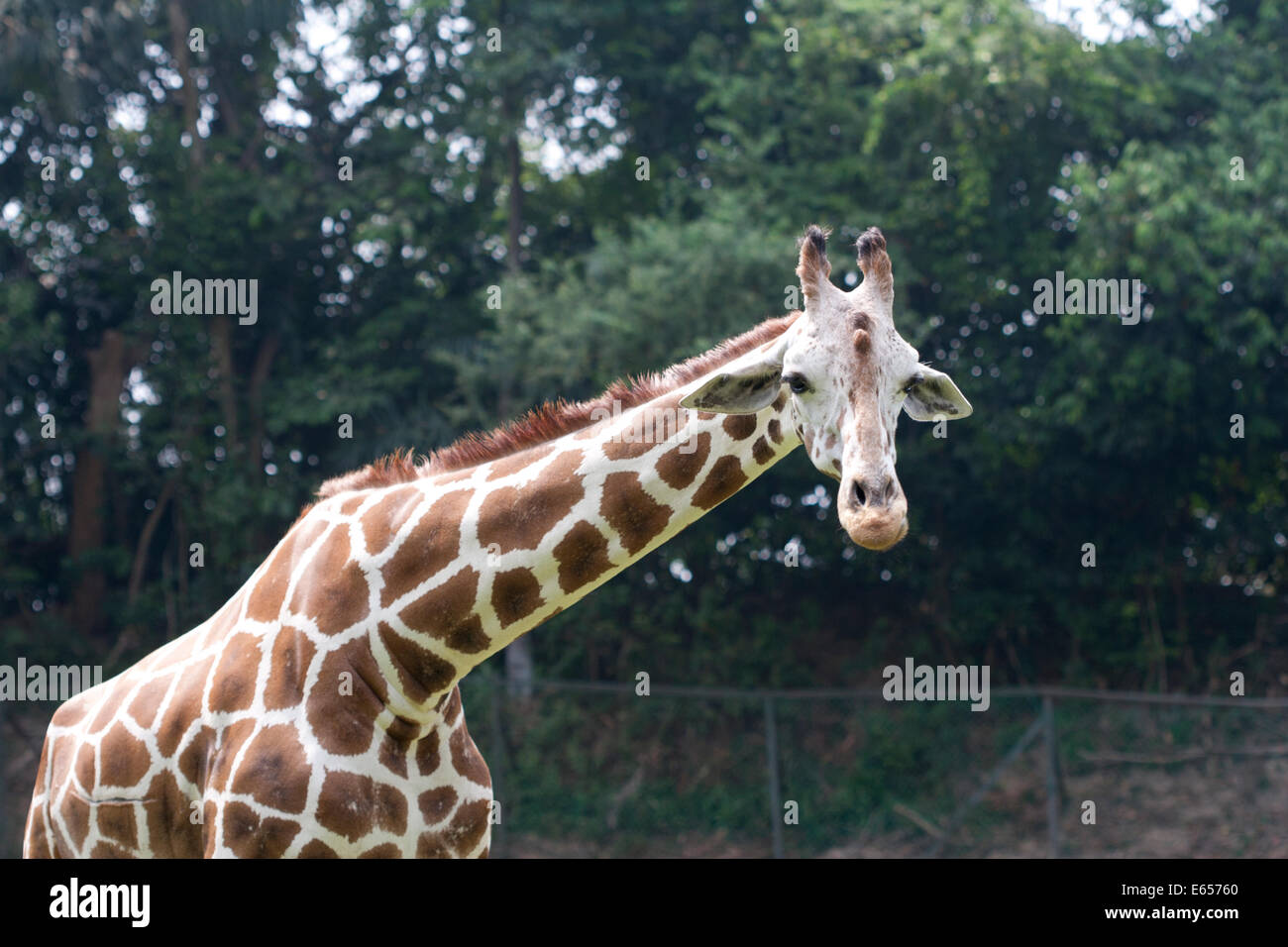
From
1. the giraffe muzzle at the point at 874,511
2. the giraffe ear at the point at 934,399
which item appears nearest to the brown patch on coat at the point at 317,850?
the giraffe muzzle at the point at 874,511

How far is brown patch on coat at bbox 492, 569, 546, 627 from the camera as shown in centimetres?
372

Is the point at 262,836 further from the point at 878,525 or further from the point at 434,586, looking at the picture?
the point at 878,525

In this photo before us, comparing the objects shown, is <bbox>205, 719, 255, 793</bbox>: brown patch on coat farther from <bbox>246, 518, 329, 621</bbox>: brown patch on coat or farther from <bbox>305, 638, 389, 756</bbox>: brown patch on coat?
<bbox>246, 518, 329, 621</bbox>: brown patch on coat

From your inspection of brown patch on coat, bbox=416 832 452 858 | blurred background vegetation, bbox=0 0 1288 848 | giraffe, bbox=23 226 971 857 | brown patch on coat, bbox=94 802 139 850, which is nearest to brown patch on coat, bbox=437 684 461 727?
giraffe, bbox=23 226 971 857

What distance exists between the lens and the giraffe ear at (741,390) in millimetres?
3381

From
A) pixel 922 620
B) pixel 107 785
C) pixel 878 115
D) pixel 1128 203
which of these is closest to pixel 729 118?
pixel 878 115

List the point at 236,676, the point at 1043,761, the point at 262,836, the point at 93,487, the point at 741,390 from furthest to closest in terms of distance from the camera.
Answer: the point at 93,487 → the point at 1043,761 → the point at 236,676 → the point at 262,836 → the point at 741,390

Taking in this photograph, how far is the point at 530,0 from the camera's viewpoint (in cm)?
1711

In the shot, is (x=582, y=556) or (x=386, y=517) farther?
(x=386, y=517)

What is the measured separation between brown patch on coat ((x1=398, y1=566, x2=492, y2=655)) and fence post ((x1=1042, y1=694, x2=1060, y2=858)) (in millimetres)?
8875

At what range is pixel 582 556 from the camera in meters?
3.69

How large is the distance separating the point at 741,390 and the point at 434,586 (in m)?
1.14

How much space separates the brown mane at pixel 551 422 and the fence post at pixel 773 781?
9.16m

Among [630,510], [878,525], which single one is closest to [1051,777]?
[630,510]
